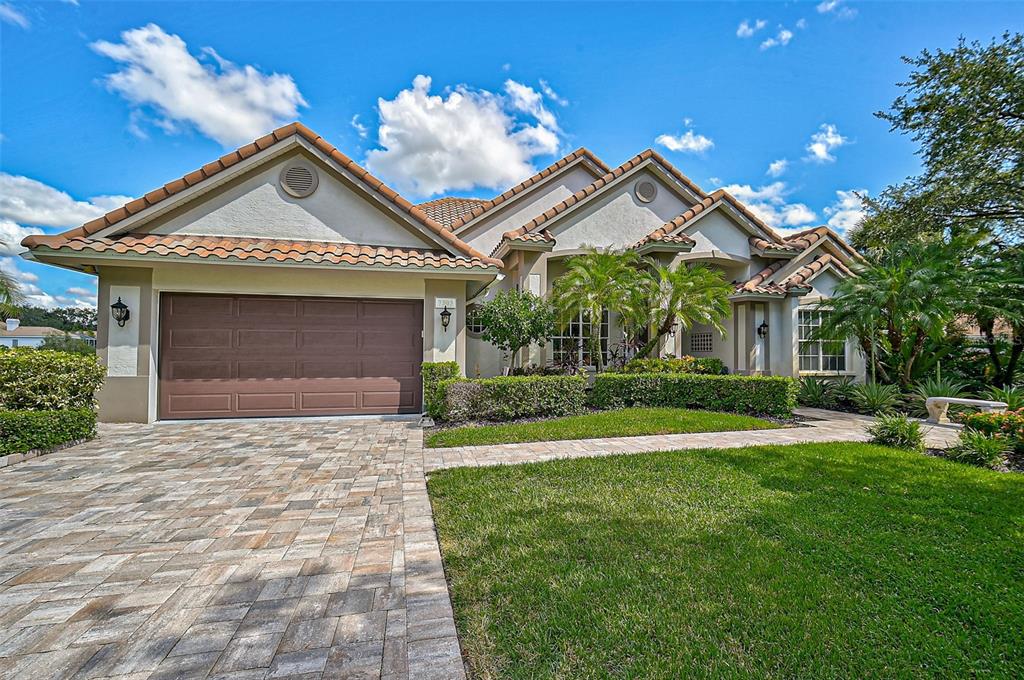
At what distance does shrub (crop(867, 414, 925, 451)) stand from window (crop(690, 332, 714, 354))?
8403 millimetres

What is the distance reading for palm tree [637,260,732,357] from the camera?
12555 millimetres

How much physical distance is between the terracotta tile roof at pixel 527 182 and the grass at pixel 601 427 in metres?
8.53

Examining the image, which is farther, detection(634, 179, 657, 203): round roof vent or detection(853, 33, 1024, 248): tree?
detection(634, 179, 657, 203): round roof vent

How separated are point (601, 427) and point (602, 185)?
9.34 meters

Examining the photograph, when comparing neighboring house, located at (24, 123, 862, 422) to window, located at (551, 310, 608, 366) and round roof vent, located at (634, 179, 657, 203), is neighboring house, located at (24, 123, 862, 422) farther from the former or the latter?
round roof vent, located at (634, 179, 657, 203)

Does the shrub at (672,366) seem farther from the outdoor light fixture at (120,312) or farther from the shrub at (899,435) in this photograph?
the outdoor light fixture at (120,312)

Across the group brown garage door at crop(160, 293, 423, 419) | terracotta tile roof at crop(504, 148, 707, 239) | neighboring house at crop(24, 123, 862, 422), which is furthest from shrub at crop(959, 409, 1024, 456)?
brown garage door at crop(160, 293, 423, 419)

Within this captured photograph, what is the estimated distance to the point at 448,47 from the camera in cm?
1123

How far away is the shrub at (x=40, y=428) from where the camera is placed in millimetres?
6555

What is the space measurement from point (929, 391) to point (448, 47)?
1548cm

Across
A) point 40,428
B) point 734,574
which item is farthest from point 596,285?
point 40,428

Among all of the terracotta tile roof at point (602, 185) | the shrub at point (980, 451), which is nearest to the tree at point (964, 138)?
the terracotta tile roof at point (602, 185)

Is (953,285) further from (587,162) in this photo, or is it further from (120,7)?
(120,7)

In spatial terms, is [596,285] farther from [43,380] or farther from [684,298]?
[43,380]
